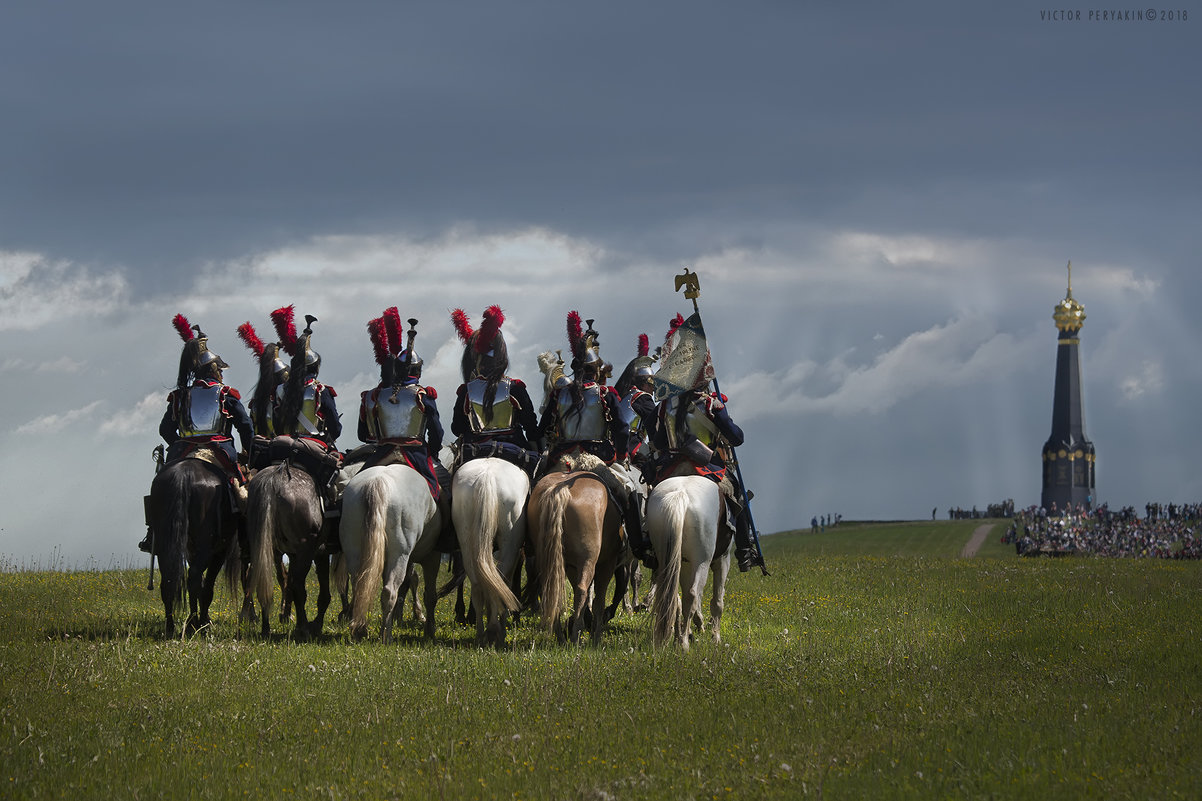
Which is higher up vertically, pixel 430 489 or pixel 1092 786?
pixel 430 489

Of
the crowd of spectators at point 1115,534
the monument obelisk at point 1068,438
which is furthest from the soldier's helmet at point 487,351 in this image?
the monument obelisk at point 1068,438

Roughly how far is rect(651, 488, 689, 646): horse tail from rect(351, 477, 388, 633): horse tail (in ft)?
11.0

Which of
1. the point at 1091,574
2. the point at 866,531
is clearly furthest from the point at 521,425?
the point at 866,531

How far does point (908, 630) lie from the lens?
17.4 m

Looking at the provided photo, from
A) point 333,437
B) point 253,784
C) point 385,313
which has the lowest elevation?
point 253,784

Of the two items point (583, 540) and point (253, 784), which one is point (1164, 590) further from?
point (253, 784)

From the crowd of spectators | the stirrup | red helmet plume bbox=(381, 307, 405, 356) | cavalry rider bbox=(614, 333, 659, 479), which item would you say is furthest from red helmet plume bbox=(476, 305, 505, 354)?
the crowd of spectators

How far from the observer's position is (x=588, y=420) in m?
15.7

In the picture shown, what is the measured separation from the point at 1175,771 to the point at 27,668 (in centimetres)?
1095

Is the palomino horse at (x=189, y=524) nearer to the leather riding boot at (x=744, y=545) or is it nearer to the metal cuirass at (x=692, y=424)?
the metal cuirass at (x=692, y=424)

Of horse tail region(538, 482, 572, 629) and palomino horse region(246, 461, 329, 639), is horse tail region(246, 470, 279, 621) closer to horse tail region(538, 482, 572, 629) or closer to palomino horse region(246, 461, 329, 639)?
palomino horse region(246, 461, 329, 639)

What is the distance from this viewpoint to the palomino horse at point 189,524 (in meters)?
15.4

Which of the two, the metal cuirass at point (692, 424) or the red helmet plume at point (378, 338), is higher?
the red helmet plume at point (378, 338)

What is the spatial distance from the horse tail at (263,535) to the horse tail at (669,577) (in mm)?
4672
